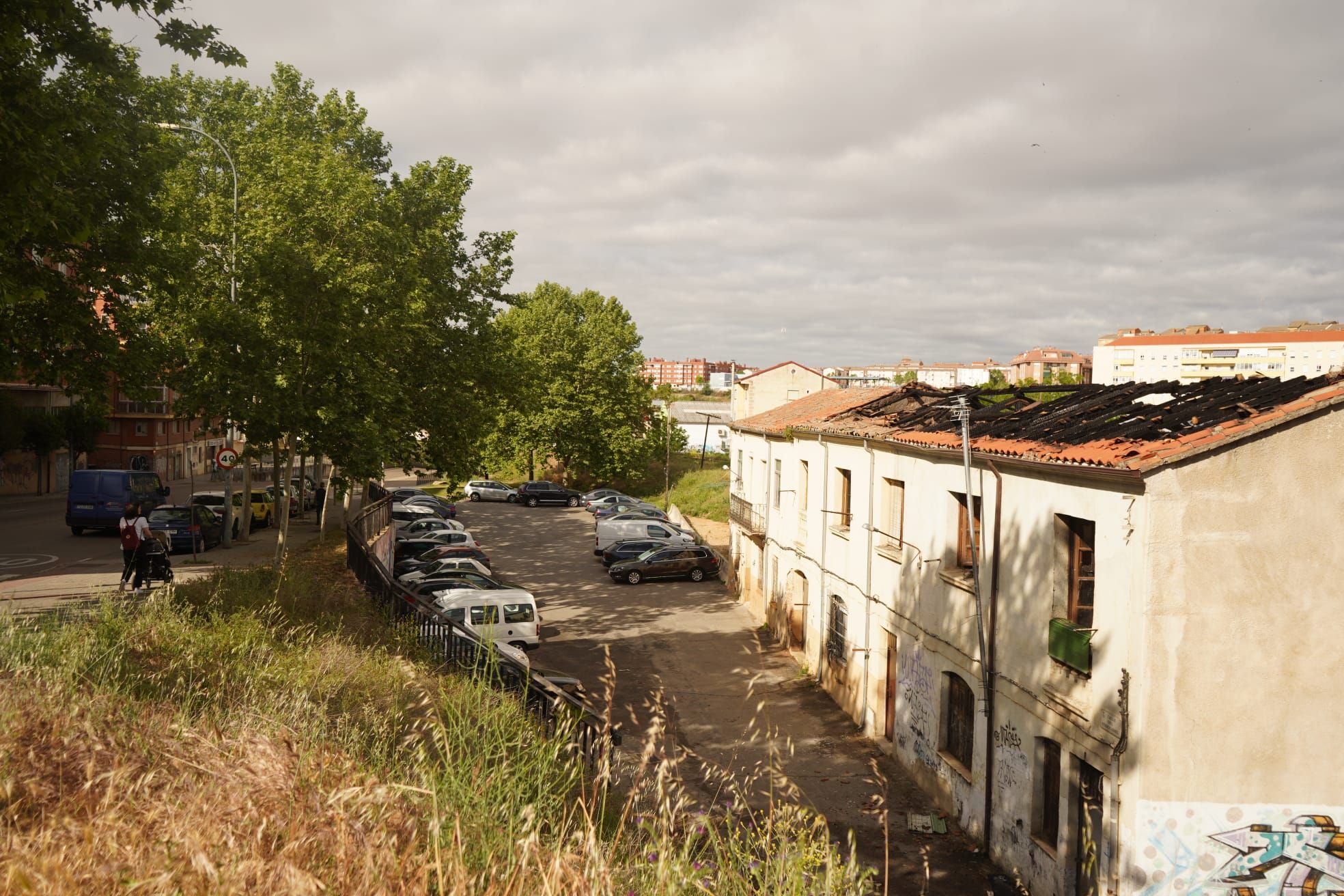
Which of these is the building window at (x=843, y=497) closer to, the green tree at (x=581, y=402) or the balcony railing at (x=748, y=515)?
the balcony railing at (x=748, y=515)

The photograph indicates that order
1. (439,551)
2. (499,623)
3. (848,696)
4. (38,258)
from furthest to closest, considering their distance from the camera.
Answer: (439,551) → (499,623) → (848,696) → (38,258)

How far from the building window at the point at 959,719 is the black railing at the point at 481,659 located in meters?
6.04

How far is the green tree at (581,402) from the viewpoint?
59.5 m

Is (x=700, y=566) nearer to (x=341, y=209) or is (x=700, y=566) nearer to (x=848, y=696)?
(x=848, y=696)

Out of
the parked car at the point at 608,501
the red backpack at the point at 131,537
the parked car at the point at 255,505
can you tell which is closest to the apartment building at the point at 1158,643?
the red backpack at the point at 131,537

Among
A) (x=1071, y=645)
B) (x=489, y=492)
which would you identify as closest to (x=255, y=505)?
(x=489, y=492)

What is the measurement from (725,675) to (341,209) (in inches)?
597

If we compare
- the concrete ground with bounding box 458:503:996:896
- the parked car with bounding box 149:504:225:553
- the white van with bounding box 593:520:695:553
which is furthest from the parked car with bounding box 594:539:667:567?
the parked car with bounding box 149:504:225:553

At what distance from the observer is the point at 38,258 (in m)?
15.1

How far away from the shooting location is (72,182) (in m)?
14.1

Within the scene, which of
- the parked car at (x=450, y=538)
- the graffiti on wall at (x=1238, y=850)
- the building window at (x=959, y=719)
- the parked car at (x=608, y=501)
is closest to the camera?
the graffiti on wall at (x=1238, y=850)

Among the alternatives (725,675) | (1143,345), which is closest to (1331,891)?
(725,675)

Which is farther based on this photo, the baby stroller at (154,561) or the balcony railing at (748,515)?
the balcony railing at (748,515)

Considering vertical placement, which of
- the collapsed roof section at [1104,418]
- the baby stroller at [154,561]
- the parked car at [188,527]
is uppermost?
the collapsed roof section at [1104,418]
